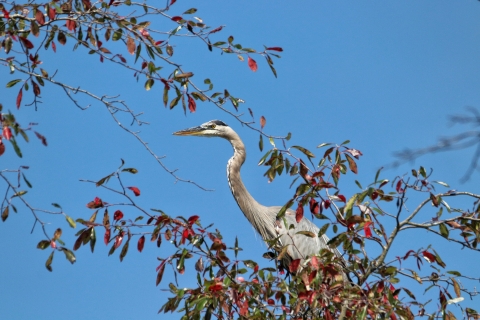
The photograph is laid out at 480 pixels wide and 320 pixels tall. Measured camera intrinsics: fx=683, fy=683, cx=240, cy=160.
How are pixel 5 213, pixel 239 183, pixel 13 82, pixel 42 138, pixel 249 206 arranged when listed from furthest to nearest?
1. pixel 249 206
2. pixel 239 183
3. pixel 13 82
4. pixel 5 213
5. pixel 42 138

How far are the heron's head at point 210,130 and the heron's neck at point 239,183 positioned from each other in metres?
0.13

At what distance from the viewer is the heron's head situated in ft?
22.6

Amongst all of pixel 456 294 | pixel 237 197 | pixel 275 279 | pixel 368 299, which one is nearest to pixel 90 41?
pixel 275 279

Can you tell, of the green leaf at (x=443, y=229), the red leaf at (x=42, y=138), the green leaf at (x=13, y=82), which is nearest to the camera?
the red leaf at (x=42, y=138)

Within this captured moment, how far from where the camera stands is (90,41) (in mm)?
3666

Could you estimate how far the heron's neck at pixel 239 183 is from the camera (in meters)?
6.65

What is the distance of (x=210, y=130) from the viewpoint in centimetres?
696

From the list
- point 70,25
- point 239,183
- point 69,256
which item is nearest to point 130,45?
point 70,25

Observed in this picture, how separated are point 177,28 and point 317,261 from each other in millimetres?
1403

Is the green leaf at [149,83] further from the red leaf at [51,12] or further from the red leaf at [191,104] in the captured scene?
the red leaf at [51,12]

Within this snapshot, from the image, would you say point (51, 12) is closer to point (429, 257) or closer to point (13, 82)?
point (13, 82)

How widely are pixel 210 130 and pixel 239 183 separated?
656 mm

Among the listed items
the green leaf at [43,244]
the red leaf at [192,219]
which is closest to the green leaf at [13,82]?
the green leaf at [43,244]

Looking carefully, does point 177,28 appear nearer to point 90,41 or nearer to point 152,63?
point 152,63
